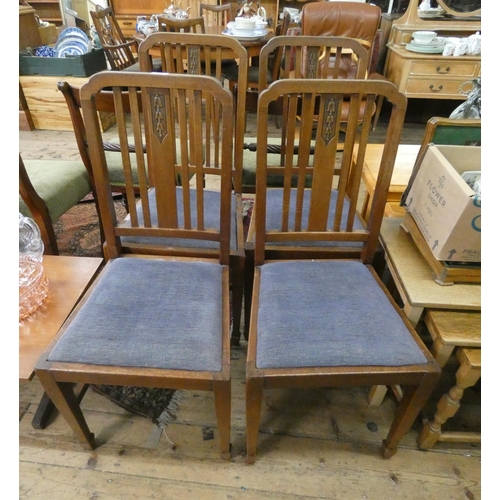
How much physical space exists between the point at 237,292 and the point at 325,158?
541mm

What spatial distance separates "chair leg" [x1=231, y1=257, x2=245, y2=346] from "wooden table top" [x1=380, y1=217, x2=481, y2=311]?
47cm

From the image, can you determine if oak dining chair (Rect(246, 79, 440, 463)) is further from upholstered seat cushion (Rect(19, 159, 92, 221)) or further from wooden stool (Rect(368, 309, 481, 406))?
upholstered seat cushion (Rect(19, 159, 92, 221))

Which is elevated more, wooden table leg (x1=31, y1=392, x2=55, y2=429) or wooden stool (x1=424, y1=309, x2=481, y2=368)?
wooden stool (x1=424, y1=309, x2=481, y2=368)

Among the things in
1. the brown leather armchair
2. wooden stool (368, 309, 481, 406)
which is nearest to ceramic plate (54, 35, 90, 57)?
the brown leather armchair

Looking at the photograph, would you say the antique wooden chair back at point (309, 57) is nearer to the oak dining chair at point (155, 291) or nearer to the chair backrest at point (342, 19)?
the oak dining chair at point (155, 291)

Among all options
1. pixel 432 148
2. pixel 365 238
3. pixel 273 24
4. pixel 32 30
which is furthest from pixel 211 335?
pixel 273 24

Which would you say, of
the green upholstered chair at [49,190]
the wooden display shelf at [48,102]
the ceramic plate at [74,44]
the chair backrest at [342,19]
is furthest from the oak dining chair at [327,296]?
the ceramic plate at [74,44]

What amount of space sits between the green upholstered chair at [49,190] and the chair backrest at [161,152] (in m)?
0.46

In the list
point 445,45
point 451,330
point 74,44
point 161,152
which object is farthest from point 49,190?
point 445,45

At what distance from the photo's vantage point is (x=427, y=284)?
103 centimetres

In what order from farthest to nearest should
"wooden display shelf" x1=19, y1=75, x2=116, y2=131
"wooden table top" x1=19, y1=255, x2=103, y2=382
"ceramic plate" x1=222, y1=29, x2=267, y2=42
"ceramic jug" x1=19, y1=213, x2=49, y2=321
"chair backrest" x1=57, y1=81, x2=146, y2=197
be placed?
"wooden display shelf" x1=19, y1=75, x2=116, y2=131, "ceramic plate" x1=222, y1=29, x2=267, y2=42, "chair backrest" x1=57, y1=81, x2=146, y2=197, "ceramic jug" x1=19, y1=213, x2=49, y2=321, "wooden table top" x1=19, y1=255, x2=103, y2=382

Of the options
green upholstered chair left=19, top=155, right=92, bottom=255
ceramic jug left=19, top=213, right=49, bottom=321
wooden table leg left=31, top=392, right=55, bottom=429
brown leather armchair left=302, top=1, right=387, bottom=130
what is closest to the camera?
ceramic jug left=19, top=213, right=49, bottom=321

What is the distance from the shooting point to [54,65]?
302 cm

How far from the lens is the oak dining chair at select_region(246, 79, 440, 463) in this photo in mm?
866
